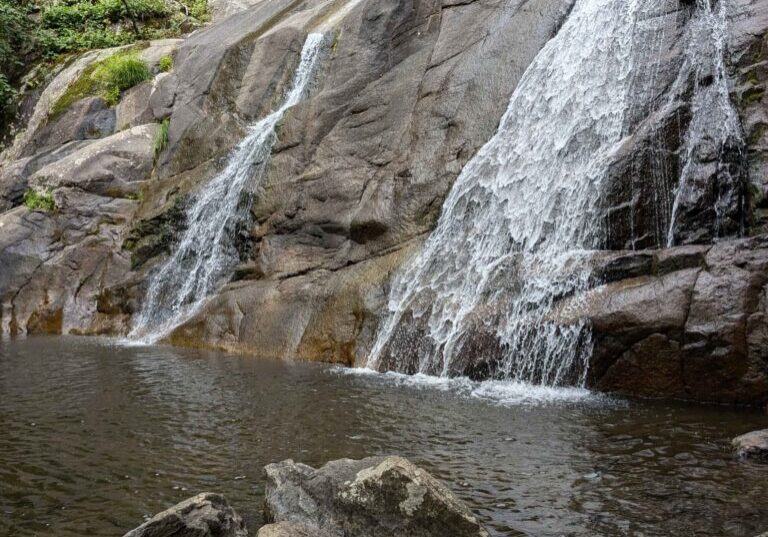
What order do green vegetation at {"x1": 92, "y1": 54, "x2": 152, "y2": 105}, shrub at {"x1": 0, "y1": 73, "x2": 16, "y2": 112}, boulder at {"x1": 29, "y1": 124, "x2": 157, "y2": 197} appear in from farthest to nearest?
shrub at {"x1": 0, "y1": 73, "x2": 16, "y2": 112} → green vegetation at {"x1": 92, "y1": 54, "x2": 152, "y2": 105} → boulder at {"x1": 29, "y1": 124, "x2": 157, "y2": 197}

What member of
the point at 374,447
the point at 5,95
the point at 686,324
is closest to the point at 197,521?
the point at 374,447

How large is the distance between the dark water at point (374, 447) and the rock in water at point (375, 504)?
398mm

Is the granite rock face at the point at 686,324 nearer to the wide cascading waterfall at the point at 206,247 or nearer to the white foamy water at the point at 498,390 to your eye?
the white foamy water at the point at 498,390

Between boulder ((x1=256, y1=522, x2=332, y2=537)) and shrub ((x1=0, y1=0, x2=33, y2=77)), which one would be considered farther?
shrub ((x1=0, y1=0, x2=33, y2=77))

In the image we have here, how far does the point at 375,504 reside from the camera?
14.9 feet

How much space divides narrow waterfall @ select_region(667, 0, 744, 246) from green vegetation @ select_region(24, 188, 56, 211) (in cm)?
1572

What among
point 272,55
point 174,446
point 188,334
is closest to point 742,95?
point 174,446

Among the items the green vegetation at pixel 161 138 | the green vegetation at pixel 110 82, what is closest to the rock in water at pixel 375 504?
the green vegetation at pixel 161 138

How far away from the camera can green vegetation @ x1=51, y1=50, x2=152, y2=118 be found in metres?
23.0

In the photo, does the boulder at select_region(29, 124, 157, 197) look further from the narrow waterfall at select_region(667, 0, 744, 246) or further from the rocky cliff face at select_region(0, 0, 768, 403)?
the narrow waterfall at select_region(667, 0, 744, 246)

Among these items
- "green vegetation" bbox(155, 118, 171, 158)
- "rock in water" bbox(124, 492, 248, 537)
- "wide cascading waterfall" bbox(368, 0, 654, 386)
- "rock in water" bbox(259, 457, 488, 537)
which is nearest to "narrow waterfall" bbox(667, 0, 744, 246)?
"wide cascading waterfall" bbox(368, 0, 654, 386)

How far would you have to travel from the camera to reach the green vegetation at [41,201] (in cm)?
1911

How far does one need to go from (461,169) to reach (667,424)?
7303 millimetres

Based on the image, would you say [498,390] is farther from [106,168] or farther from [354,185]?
[106,168]
